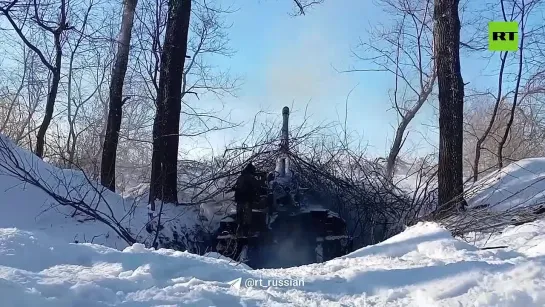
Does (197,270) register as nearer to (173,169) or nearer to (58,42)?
(173,169)

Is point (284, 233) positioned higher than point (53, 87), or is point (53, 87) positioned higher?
point (53, 87)

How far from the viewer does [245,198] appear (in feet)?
29.4

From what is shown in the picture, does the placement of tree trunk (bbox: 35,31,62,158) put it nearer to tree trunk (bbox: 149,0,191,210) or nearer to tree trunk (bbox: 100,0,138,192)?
tree trunk (bbox: 100,0,138,192)

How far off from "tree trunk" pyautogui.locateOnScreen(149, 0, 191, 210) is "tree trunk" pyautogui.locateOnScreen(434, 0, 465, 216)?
14.5ft

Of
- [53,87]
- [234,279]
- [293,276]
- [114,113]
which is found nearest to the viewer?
[234,279]

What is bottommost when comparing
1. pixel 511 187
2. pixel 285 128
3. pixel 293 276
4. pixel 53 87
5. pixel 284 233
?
pixel 293 276

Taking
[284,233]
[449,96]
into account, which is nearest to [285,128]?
[284,233]

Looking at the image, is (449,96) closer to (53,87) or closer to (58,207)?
(58,207)

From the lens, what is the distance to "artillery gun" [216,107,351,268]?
29.2ft

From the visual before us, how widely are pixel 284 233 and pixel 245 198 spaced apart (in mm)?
866

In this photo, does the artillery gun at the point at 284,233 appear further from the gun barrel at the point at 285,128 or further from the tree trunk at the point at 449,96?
the tree trunk at the point at 449,96

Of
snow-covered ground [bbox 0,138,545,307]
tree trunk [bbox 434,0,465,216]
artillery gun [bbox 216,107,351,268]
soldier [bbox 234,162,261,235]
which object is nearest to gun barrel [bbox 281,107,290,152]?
artillery gun [bbox 216,107,351,268]

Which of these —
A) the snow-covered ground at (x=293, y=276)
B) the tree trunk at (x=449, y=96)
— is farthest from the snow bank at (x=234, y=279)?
the tree trunk at (x=449, y=96)

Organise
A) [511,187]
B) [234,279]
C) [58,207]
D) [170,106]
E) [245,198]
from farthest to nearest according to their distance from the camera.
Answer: [170,106] → [245,198] → [511,187] → [58,207] → [234,279]
